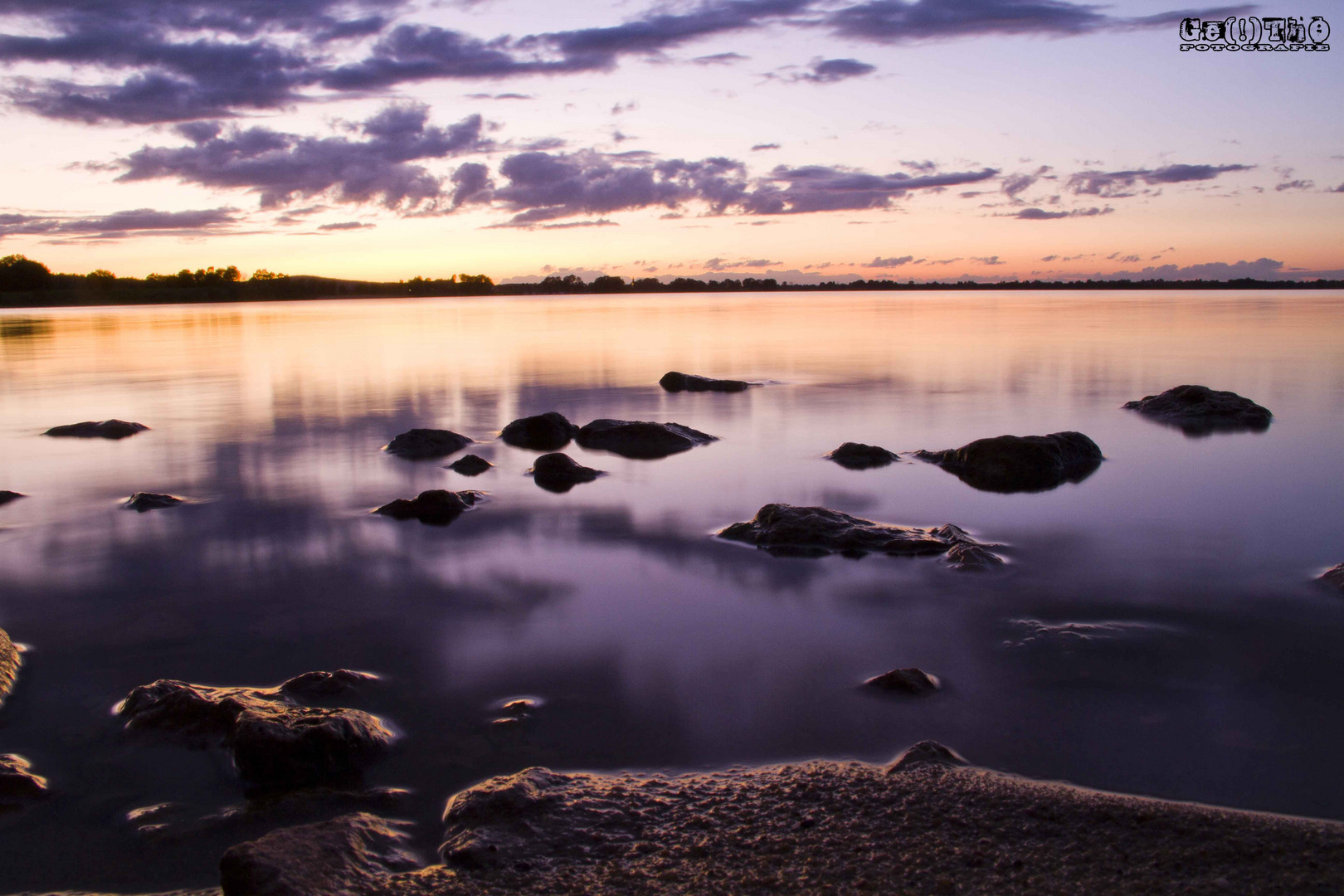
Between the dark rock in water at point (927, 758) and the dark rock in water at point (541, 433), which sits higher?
the dark rock in water at point (541, 433)

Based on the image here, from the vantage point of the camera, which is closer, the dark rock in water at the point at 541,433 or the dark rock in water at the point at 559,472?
the dark rock in water at the point at 559,472

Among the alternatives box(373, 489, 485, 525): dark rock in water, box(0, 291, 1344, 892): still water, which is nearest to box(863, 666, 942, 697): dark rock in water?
box(0, 291, 1344, 892): still water

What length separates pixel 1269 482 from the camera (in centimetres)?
1055

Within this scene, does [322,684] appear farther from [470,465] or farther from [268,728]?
[470,465]

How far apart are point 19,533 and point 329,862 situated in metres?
7.54

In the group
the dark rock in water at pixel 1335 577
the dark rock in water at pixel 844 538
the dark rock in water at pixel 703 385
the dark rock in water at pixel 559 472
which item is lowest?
the dark rock in water at pixel 1335 577

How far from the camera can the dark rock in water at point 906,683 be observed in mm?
4762

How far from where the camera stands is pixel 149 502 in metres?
9.58

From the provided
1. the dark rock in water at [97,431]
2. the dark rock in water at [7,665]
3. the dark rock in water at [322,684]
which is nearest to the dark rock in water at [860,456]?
the dark rock in water at [322,684]

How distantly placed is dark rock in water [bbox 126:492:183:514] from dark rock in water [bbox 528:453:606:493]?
4112 mm

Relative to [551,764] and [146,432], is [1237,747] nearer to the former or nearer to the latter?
[551,764]

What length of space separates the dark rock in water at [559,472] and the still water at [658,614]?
24 centimetres

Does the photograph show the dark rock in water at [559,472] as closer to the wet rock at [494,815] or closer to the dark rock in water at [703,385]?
the wet rock at [494,815]

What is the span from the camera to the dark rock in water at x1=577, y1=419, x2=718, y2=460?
41.3 feet
